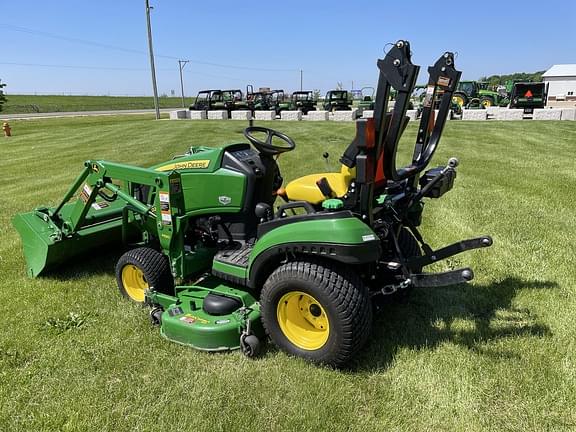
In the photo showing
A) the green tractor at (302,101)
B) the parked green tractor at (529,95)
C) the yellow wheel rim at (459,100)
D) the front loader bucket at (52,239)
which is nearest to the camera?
the front loader bucket at (52,239)

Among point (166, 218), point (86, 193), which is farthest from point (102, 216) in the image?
point (166, 218)

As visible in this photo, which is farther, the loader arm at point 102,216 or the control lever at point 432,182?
the loader arm at point 102,216

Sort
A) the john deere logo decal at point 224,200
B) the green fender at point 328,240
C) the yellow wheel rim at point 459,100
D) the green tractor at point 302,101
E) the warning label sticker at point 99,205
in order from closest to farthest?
1. the green fender at point 328,240
2. the john deere logo decal at point 224,200
3. the warning label sticker at point 99,205
4. the yellow wheel rim at point 459,100
5. the green tractor at point 302,101

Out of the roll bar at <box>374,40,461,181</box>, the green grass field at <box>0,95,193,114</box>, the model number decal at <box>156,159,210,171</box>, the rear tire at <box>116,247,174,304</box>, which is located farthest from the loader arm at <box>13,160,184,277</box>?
the green grass field at <box>0,95,193,114</box>

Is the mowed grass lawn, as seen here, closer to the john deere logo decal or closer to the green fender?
the green fender

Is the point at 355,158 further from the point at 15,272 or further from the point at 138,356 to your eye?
the point at 15,272

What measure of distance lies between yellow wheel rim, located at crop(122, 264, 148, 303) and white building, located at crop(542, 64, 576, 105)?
207 feet

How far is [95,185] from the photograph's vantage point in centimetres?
395

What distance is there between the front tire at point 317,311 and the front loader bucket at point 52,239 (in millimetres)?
2312

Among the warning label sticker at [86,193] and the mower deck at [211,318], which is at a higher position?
the warning label sticker at [86,193]

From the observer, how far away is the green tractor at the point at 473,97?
24.3m

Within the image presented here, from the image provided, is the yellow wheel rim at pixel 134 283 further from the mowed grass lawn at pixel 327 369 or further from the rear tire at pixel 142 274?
the mowed grass lawn at pixel 327 369

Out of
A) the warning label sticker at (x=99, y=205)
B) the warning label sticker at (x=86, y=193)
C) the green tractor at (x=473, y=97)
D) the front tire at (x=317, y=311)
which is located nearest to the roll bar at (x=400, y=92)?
the front tire at (x=317, y=311)

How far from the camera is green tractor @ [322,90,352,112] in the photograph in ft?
85.6
